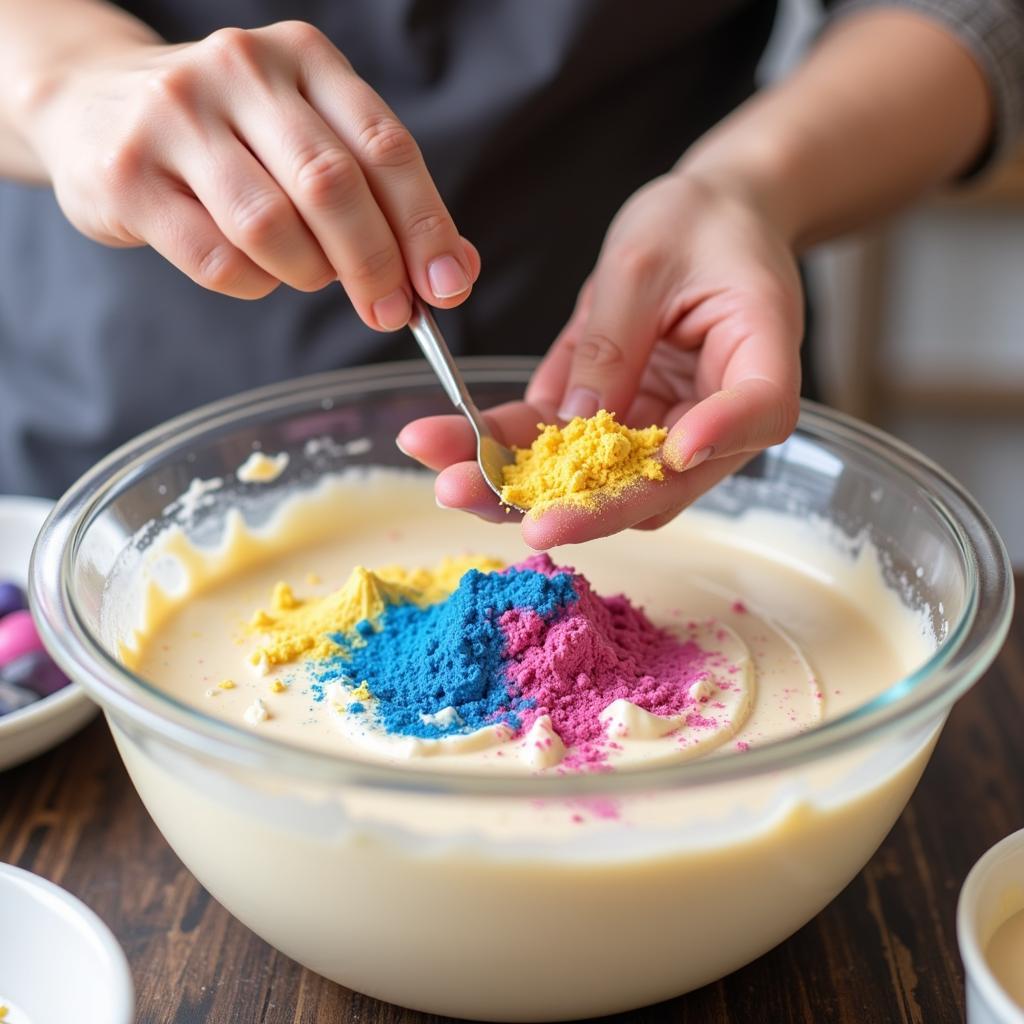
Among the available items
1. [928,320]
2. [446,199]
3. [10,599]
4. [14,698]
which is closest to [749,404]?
[446,199]

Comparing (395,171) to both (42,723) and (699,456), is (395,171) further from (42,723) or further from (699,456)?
(42,723)

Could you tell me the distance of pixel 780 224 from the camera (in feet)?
4.57

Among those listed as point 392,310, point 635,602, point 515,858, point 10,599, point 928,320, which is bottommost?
point 928,320

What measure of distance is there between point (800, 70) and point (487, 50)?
43 centimetres

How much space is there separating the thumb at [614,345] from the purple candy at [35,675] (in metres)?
0.61

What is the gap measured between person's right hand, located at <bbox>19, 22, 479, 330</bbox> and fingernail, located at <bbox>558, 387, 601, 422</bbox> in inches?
9.3

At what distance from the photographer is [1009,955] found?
2.75 ft

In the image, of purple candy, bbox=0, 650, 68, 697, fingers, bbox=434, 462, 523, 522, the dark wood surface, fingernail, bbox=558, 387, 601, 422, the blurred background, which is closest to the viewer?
the dark wood surface

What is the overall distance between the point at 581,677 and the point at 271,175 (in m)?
0.46

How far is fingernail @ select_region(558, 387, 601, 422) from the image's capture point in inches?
46.6

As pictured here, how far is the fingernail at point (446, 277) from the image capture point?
3.17 feet

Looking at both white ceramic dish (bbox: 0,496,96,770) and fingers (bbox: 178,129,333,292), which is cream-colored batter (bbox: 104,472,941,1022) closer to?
white ceramic dish (bbox: 0,496,96,770)

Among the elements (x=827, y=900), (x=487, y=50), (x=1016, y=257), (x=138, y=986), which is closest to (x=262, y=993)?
(x=138, y=986)

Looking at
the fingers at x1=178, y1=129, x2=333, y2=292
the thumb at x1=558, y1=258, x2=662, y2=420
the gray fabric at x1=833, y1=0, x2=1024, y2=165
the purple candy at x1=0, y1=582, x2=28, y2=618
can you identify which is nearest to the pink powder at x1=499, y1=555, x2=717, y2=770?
the thumb at x1=558, y1=258, x2=662, y2=420
